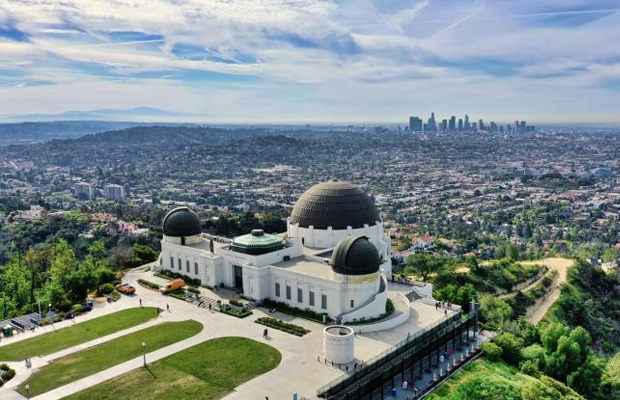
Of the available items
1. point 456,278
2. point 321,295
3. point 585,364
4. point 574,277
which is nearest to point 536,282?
point 574,277

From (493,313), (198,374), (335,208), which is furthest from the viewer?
(335,208)

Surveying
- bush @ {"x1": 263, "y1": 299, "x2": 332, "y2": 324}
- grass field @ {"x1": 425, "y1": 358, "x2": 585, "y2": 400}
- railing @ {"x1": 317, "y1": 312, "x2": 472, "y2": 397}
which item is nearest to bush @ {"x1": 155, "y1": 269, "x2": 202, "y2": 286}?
bush @ {"x1": 263, "y1": 299, "x2": 332, "y2": 324}

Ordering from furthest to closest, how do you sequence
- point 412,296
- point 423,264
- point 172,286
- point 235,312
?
1. point 423,264
2. point 172,286
3. point 412,296
4. point 235,312

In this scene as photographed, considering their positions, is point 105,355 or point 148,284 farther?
point 148,284

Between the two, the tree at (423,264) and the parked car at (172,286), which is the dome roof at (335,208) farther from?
the parked car at (172,286)

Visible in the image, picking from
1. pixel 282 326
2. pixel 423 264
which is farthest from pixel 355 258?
pixel 423 264

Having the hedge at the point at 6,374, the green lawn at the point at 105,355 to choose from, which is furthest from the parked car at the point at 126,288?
the hedge at the point at 6,374

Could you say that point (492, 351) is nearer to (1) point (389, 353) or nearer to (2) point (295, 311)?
(1) point (389, 353)

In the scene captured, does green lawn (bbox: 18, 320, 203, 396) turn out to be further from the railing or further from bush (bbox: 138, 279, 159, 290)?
the railing
